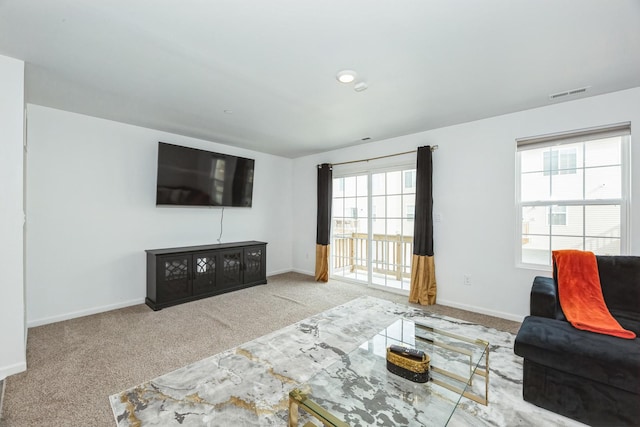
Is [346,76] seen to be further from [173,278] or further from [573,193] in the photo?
[173,278]

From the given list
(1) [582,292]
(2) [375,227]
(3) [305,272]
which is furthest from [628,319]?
(3) [305,272]

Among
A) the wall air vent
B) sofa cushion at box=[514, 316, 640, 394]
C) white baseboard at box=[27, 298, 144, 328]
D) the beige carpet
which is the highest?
the wall air vent

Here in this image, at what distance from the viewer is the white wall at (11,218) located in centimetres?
204

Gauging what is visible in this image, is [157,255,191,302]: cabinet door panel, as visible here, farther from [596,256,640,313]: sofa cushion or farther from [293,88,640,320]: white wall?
[596,256,640,313]: sofa cushion

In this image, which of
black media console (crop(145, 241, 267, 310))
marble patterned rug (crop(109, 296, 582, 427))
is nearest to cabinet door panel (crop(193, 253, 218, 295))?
black media console (crop(145, 241, 267, 310))

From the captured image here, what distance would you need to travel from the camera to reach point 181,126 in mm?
3617

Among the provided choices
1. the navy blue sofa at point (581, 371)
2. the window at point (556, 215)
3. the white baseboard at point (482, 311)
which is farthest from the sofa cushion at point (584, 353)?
the window at point (556, 215)

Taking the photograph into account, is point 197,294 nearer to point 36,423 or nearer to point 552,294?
point 36,423

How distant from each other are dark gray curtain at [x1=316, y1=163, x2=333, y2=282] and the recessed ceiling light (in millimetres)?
2518

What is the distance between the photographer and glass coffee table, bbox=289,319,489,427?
1308 mm

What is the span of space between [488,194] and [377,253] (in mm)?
1834

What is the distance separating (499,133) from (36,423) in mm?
4640

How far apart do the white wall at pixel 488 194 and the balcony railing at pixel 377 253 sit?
0.57 metres

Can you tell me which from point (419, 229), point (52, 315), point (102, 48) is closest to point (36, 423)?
point (52, 315)
